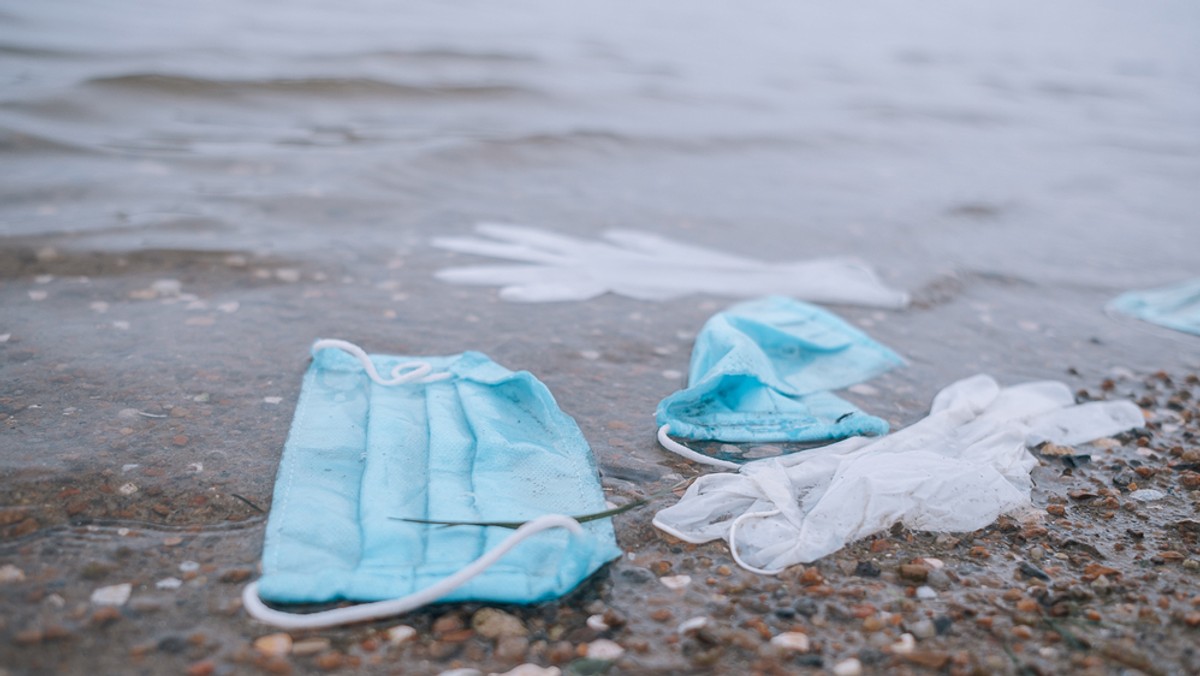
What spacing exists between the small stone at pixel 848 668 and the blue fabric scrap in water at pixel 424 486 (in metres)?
0.63

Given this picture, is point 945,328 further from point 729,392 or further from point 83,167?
point 83,167

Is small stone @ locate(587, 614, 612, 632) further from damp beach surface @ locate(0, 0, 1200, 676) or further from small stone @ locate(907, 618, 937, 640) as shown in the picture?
small stone @ locate(907, 618, 937, 640)

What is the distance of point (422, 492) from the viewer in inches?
104

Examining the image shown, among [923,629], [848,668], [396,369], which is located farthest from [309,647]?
[923,629]

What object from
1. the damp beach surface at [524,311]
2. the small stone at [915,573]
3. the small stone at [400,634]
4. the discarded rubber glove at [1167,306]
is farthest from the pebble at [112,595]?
the discarded rubber glove at [1167,306]

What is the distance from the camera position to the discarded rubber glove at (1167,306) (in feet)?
16.0

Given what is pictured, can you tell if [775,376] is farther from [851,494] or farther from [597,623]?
[597,623]

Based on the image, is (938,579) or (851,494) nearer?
(938,579)

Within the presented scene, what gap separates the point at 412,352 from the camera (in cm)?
375

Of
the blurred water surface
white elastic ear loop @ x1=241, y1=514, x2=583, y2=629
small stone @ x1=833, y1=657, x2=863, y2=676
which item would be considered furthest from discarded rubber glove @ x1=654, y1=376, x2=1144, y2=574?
the blurred water surface

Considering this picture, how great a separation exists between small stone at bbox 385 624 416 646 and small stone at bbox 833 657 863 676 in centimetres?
97

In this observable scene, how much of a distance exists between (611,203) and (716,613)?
14.1 feet

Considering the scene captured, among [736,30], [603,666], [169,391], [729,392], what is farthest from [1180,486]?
[736,30]

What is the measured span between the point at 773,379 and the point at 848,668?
147 centimetres
